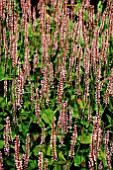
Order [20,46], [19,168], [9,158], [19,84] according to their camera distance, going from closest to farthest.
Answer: [19,168]
[19,84]
[9,158]
[20,46]

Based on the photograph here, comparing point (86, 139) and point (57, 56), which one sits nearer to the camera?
point (86, 139)

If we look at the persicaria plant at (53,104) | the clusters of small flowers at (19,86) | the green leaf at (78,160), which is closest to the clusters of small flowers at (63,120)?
the persicaria plant at (53,104)

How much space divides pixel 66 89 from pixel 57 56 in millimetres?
440

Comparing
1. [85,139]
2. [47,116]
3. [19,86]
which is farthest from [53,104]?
[19,86]

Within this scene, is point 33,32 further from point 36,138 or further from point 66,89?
point 36,138

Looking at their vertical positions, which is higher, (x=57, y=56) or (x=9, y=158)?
(x=57, y=56)

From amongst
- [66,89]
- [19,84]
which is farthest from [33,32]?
[19,84]

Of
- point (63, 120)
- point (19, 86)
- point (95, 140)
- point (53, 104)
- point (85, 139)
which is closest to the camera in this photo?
point (95, 140)

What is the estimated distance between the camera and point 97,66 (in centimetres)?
314

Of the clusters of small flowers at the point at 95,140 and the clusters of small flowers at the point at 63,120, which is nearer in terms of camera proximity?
the clusters of small flowers at the point at 95,140

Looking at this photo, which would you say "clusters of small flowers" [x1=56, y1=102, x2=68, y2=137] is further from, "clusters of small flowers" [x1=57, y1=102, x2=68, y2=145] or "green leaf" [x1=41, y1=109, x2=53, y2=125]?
"green leaf" [x1=41, y1=109, x2=53, y2=125]

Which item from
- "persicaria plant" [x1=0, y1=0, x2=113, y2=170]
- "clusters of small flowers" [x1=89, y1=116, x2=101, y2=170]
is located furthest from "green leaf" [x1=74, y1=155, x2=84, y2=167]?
"clusters of small flowers" [x1=89, y1=116, x2=101, y2=170]

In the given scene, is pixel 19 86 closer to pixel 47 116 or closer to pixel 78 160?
pixel 47 116

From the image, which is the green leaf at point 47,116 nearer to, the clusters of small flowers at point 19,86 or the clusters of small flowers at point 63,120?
the clusters of small flowers at point 63,120
